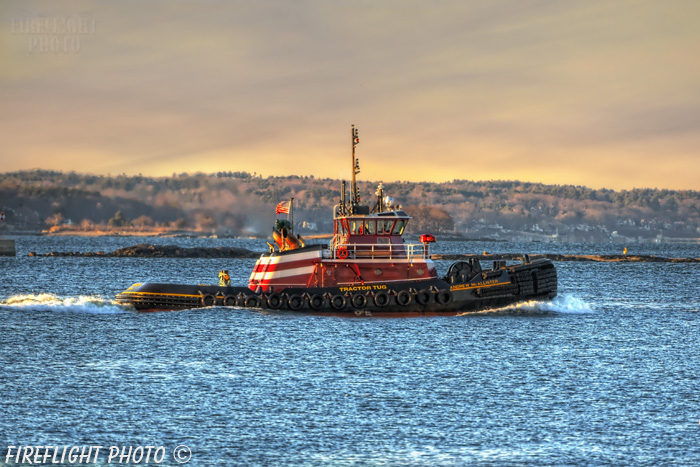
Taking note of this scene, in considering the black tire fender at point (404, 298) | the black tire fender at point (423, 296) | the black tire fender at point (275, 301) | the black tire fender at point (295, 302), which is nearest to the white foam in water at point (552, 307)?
the black tire fender at point (423, 296)

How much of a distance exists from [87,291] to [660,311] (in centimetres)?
4464

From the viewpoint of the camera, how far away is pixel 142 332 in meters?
38.6

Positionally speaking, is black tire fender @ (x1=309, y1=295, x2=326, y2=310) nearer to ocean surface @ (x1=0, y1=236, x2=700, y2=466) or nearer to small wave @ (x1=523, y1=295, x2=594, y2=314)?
ocean surface @ (x1=0, y1=236, x2=700, y2=466)

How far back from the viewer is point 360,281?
40.4m

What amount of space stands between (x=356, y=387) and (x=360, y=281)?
1446 centimetres

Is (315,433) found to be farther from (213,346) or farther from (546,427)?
(213,346)

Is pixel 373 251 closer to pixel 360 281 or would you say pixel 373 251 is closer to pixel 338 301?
pixel 360 281

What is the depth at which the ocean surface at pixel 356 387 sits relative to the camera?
1969 cm

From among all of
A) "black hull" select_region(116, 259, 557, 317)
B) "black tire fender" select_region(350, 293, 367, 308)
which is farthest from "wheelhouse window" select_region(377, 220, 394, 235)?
"black tire fender" select_region(350, 293, 367, 308)

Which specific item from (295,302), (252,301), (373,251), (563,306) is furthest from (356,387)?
(563,306)

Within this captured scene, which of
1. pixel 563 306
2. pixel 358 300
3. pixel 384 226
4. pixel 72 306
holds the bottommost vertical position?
pixel 563 306

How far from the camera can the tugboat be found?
4003 cm

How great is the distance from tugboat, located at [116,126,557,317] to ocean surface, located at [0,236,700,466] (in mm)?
901

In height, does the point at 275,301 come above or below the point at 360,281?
below
